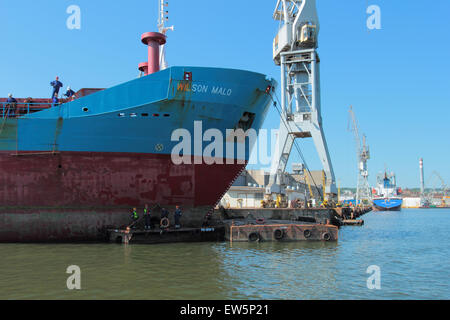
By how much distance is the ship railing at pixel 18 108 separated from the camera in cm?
1448

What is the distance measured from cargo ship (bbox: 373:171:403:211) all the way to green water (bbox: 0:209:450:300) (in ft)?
241

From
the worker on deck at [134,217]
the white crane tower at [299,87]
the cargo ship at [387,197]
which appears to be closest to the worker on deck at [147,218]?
the worker on deck at [134,217]

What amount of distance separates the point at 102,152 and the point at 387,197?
285 ft

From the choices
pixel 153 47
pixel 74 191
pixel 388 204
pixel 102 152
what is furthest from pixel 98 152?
pixel 388 204

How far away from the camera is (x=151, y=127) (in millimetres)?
13750

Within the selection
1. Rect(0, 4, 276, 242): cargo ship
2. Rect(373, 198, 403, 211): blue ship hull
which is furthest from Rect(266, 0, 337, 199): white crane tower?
Rect(373, 198, 403, 211): blue ship hull

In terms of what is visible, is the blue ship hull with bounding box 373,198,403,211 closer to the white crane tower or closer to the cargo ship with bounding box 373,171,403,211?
the cargo ship with bounding box 373,171,403,211

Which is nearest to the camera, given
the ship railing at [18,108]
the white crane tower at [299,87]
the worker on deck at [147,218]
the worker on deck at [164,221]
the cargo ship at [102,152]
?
the worker on deck at [147,218]

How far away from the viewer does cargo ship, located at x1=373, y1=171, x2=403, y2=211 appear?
80613 mm

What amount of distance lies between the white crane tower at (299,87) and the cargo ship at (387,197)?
57257 mm

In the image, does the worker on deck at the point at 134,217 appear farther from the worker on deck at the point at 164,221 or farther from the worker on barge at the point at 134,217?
the worker on deck at the point at 164,221
